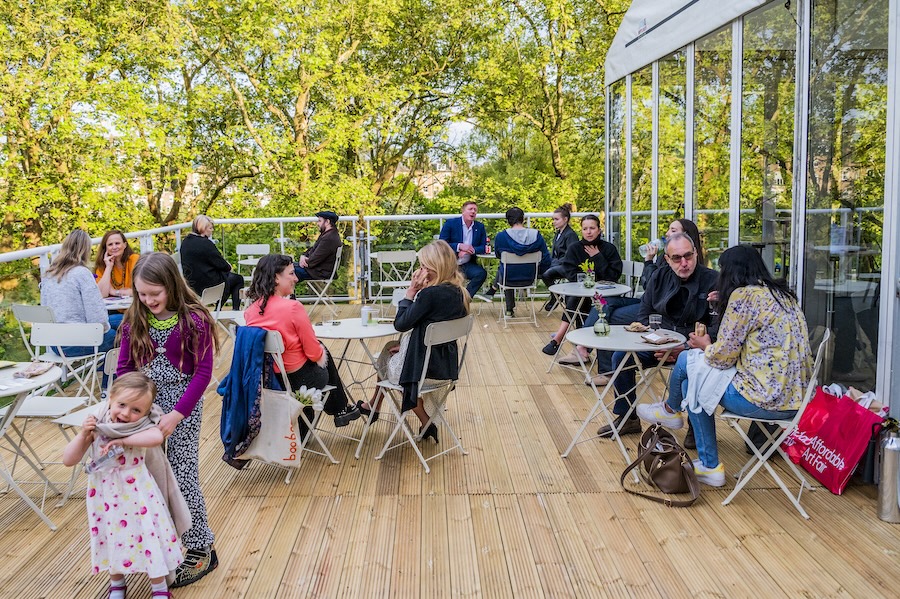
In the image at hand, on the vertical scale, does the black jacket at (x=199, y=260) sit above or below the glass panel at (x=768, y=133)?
below

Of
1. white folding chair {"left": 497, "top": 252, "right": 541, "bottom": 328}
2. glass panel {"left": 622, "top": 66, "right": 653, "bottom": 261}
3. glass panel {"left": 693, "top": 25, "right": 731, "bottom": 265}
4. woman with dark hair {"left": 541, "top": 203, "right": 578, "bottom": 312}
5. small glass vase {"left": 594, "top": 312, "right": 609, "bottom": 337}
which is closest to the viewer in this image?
small glass vase {"left": 594, "top": 312, "right": 609, "bottom": 337}

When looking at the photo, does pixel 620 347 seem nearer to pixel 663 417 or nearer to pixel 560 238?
pixel 663 417

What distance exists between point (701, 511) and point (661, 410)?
764 millimetres

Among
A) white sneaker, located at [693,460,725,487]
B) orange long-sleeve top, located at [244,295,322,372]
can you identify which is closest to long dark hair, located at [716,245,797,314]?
white sneaker, located at [693,460,725,487]

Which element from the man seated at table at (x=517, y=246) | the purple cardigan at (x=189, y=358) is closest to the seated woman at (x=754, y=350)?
the purple cardigan at (x=189, y=358)

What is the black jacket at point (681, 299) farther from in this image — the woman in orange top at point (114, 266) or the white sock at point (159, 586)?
Result: the woman in orange top at point (114, 266)

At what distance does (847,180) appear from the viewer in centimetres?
482

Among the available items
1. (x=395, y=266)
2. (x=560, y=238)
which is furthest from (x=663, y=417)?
(x=395, y=266)

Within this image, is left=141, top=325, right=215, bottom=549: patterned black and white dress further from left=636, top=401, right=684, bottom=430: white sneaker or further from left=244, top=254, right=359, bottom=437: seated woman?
left=636, top=401, right=684, bottom=430: white sneaker

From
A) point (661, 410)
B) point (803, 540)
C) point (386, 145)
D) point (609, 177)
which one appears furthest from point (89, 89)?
point (803, 540)

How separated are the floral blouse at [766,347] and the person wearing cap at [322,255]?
6030 millimetres

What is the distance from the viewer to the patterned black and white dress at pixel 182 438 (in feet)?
11.0

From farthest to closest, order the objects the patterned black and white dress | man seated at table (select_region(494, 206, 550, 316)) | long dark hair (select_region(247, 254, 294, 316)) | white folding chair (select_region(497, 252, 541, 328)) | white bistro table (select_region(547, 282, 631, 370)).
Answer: man seated at table (select_region(494, 206, 550, 316)), white folding chair (select_region(497, 252, 541, 328)), white bistro table (select_region(547, 282, 631, 370)), long dark hair (select_region(247, 254, 294, 316)), the patterned black and white dress

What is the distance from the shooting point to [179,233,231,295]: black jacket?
27.6 feet
